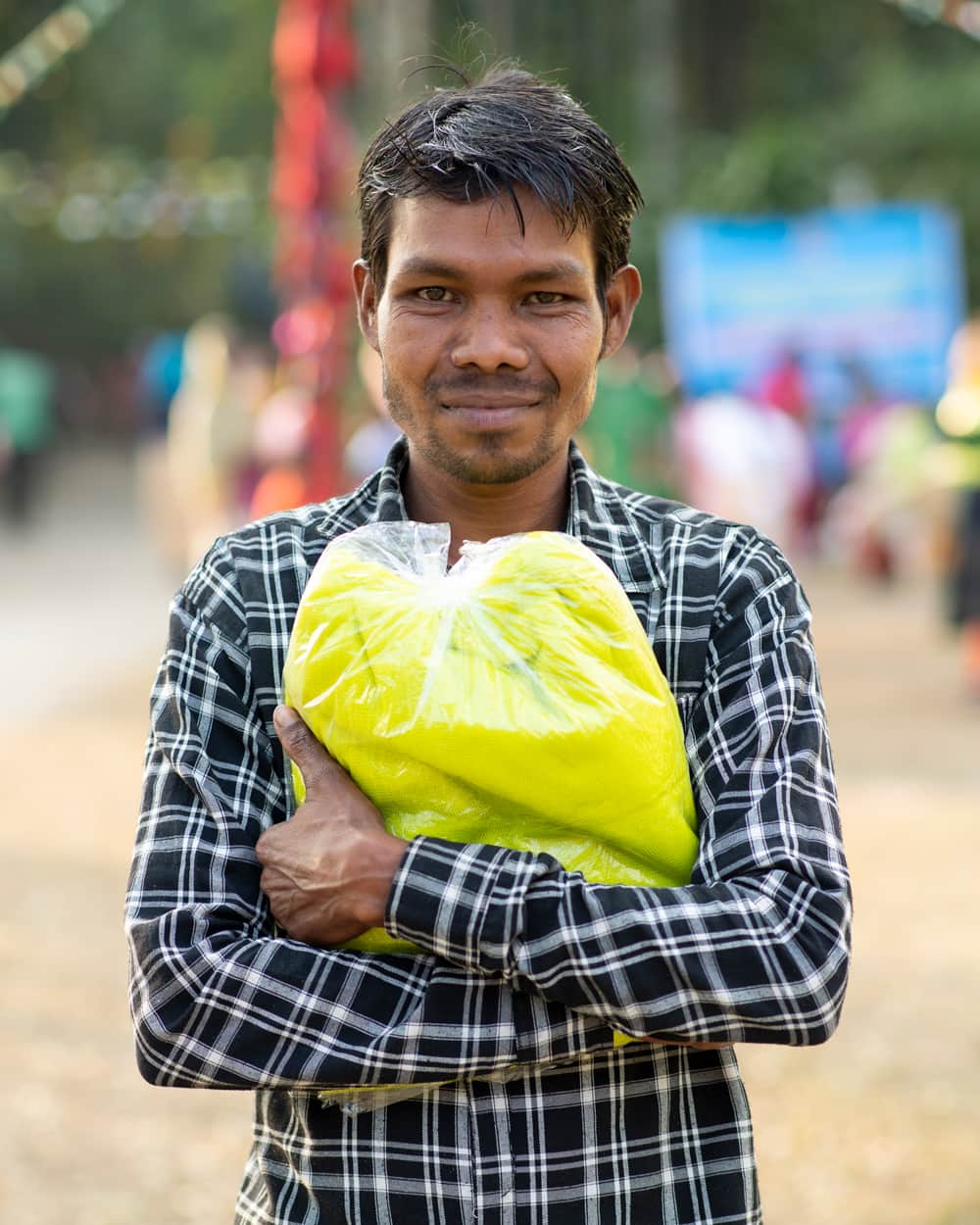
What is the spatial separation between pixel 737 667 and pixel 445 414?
405mm

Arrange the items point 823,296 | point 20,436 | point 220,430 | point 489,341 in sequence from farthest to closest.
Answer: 1. point 20,436
2. point 823,296
3. point 220,430
4. point 489,341

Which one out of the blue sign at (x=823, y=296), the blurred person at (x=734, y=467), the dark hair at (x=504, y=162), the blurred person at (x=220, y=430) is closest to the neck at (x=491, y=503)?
the dark hair at (x=504, y=162)

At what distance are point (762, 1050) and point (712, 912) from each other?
316 cm

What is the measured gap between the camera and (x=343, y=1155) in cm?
176

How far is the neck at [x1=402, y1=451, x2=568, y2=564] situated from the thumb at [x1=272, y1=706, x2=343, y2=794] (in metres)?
0.32

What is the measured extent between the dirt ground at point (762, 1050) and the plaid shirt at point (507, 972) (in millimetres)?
2237

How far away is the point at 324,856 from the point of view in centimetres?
174

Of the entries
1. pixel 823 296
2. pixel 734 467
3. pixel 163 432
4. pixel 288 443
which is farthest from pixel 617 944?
pixel 823 296

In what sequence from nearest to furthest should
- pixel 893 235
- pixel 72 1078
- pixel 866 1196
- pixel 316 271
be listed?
pixel 866 1196 < pixel 72 1078 < pixel 316 271 < pixel 893 235

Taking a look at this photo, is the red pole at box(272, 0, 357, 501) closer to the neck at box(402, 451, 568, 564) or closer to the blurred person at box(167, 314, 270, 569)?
the blurred person at box(167, 314, 270, 569)

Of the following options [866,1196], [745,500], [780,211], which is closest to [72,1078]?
[866,1196]

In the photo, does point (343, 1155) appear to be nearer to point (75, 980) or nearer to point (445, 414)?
point (445, 414)

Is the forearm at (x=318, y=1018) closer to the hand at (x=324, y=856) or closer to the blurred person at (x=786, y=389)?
the hand at (x=324, y=856)

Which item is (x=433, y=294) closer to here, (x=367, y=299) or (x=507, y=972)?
(x=367, y=299)
